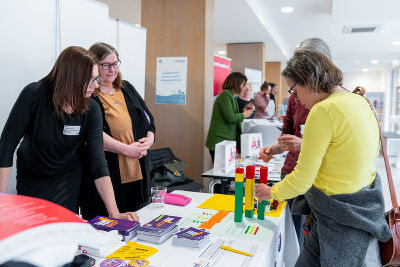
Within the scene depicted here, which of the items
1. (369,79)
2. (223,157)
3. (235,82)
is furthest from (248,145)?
(369,79)

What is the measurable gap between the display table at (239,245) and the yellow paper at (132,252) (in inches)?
1.0

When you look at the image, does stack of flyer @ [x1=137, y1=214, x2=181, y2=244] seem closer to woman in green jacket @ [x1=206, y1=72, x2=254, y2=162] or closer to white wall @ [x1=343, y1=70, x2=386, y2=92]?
woman in green jacket @ [x1=206, y1=72, x2=254, y2=162]

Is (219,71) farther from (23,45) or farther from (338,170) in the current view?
(338,170)

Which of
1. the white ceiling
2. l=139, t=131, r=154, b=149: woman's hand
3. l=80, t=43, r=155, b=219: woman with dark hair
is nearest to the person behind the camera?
l=80, t=43, r=155, b=219: woman with dark hair

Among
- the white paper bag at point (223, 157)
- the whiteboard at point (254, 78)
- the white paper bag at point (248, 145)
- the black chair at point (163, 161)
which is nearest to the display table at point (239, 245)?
the white paper bag at point (223, 157)

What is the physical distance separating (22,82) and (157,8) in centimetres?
274

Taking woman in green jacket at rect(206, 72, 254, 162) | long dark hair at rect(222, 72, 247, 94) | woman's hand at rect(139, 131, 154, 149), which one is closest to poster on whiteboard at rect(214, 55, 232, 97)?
long dark hair at rect(222, 72, 247, 94)

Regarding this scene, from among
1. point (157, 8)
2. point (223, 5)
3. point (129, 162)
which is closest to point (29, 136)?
point (129, 162)

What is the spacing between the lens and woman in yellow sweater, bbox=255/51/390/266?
1176mm

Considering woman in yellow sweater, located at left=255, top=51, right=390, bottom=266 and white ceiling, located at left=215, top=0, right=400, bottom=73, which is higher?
white ceiling, located at left=215, top=0, right=400, bottom=73

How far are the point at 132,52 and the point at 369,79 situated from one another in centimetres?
1606

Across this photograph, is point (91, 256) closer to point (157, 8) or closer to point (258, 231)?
point (258, 231)

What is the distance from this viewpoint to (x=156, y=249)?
3.99 ft

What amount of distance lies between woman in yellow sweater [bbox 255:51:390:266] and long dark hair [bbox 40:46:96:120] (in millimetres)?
887
